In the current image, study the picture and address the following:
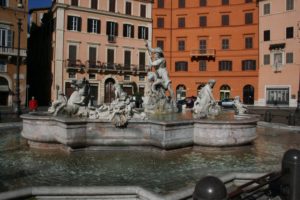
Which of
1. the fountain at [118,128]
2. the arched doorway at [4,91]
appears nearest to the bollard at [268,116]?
the fountain at [118,128]

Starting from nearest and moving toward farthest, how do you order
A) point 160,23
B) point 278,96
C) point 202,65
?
1. point 278,96
2. point 202,65
3. point 160,23

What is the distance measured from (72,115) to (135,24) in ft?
113

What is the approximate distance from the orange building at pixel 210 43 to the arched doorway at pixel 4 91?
20.1 meters

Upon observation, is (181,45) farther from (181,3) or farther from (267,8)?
(267,8)

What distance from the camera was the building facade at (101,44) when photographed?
125 ft

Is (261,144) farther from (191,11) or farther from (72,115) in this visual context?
(191,11)

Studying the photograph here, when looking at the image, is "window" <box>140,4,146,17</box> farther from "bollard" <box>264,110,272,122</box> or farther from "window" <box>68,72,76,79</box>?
"bollard" <box>264,110,272,122</box>

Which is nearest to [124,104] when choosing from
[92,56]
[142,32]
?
[92,56]

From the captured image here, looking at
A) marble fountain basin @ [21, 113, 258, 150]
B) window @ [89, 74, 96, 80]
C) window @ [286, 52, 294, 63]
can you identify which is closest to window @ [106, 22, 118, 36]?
window @ [89, 74, 96, 80]

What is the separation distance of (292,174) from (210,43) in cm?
4088

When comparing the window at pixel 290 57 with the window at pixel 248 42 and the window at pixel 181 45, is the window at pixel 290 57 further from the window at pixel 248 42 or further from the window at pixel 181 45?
the window at pixel 181 45

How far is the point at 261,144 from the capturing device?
11180 mm

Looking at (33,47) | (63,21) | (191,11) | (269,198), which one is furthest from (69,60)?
(269,198)

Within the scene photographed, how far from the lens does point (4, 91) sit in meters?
34.1
